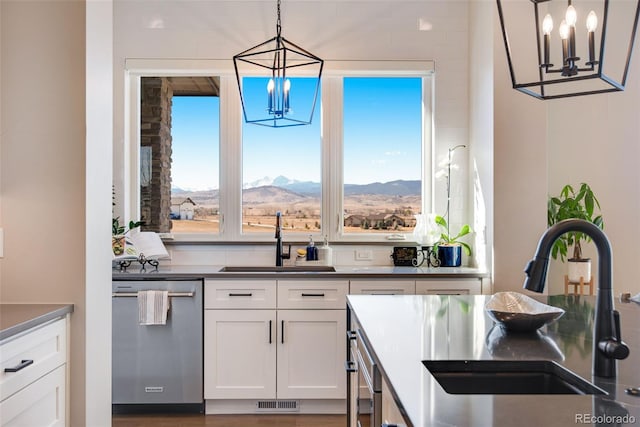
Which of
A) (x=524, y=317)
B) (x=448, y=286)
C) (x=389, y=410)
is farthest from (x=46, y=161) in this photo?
(x=448, y=286)

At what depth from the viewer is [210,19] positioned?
3.83 m

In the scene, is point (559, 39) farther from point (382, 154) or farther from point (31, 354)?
point (31, 354)

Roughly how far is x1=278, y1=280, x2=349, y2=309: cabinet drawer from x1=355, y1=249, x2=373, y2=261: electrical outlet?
61 centimetres

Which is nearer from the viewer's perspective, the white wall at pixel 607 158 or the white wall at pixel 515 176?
the white wall at pixel 515 176

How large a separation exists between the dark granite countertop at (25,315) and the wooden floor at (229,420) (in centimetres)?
160

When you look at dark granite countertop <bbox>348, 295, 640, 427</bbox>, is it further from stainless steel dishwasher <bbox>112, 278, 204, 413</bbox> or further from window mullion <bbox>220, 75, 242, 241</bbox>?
window mullion <bbox>220, 75, 242, 241</bbox>

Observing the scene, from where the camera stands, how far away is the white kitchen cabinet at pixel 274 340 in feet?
10.7

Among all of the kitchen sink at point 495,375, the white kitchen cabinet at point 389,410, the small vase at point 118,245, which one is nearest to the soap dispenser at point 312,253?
the small vase at point 118,245

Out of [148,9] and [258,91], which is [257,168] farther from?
[148,9]

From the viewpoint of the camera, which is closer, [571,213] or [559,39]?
[571,213]

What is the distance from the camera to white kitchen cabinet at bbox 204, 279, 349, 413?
325cm

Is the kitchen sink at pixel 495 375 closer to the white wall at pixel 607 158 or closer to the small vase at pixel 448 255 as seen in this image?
the small vase at pixel 448 255

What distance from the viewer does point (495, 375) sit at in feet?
4.09

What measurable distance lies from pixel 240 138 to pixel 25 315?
2.44 m
